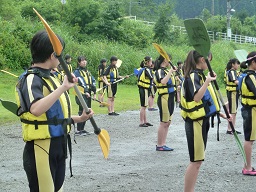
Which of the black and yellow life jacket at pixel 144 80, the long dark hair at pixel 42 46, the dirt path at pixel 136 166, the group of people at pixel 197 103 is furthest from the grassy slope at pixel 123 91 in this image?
the long dark hair at pixel 42 46

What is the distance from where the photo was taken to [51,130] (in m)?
3.93

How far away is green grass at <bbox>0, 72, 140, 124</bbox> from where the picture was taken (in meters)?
14.7

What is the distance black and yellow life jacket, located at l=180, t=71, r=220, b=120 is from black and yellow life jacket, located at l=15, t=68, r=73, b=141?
83.0 inches

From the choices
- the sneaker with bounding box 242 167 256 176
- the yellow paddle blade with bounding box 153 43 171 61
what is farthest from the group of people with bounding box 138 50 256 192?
the yellow paddle blade with bounding box 153 43 171 61

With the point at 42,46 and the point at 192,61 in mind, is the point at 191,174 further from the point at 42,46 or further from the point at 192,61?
the point at 42,46

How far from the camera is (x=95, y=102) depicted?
1908 centimetres

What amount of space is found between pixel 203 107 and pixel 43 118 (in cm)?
238

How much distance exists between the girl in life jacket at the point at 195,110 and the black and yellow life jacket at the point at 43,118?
205cm

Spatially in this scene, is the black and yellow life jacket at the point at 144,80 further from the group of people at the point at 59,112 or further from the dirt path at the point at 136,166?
the group of people at the point at 59,112

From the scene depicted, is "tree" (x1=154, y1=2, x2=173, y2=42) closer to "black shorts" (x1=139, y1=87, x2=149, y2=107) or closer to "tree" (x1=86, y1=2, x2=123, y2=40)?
"tree" (x1=86, y1=2, x2=123, y2=40)

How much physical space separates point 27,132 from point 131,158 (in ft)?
16.1

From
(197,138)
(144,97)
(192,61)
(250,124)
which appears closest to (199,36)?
(192,61)

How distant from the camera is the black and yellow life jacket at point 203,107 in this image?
223 inches

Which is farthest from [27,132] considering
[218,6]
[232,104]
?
[218,6]
